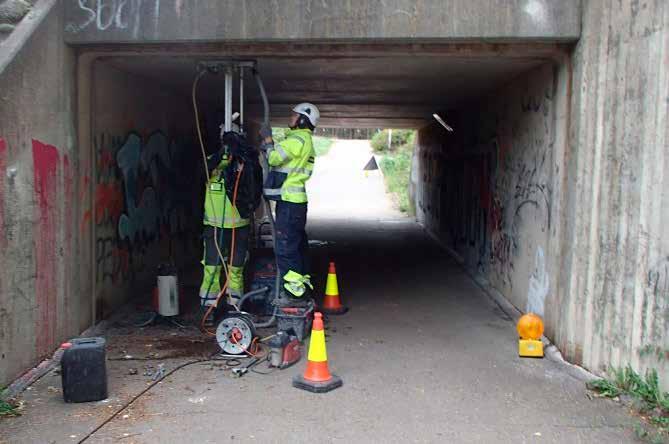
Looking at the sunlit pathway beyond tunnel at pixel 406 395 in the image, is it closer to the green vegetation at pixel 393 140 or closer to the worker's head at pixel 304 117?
the worker's head at pixel 304 117

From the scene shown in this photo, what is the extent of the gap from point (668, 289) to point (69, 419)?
448 centimetres

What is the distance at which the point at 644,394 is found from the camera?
4949 mm

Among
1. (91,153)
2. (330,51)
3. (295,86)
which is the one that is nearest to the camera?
(330,51)

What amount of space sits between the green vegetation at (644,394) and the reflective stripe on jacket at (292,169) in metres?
3.44

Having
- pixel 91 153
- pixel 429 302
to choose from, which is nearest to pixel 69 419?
pixel 91 153

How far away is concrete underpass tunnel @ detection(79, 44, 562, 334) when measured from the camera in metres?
7.02

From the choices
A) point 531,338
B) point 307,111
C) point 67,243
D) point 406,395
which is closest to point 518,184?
point 531,338

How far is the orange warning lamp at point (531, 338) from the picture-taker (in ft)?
21.0

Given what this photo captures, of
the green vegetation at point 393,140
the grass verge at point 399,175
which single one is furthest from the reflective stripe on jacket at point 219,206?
the green vegetation at point 393,140

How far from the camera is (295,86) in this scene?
10.0m

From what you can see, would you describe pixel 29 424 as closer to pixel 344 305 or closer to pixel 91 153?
pixel 91 153

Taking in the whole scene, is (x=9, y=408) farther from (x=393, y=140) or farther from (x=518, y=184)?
(x=393, y=140)

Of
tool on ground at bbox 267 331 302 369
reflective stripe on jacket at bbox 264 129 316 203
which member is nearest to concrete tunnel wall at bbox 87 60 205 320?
reflective stripe on jacket at bbox 264 129 316 203

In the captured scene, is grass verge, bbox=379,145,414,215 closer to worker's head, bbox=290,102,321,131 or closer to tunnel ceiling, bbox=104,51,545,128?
tunnel ceiling, bbox=104,51,545,128
